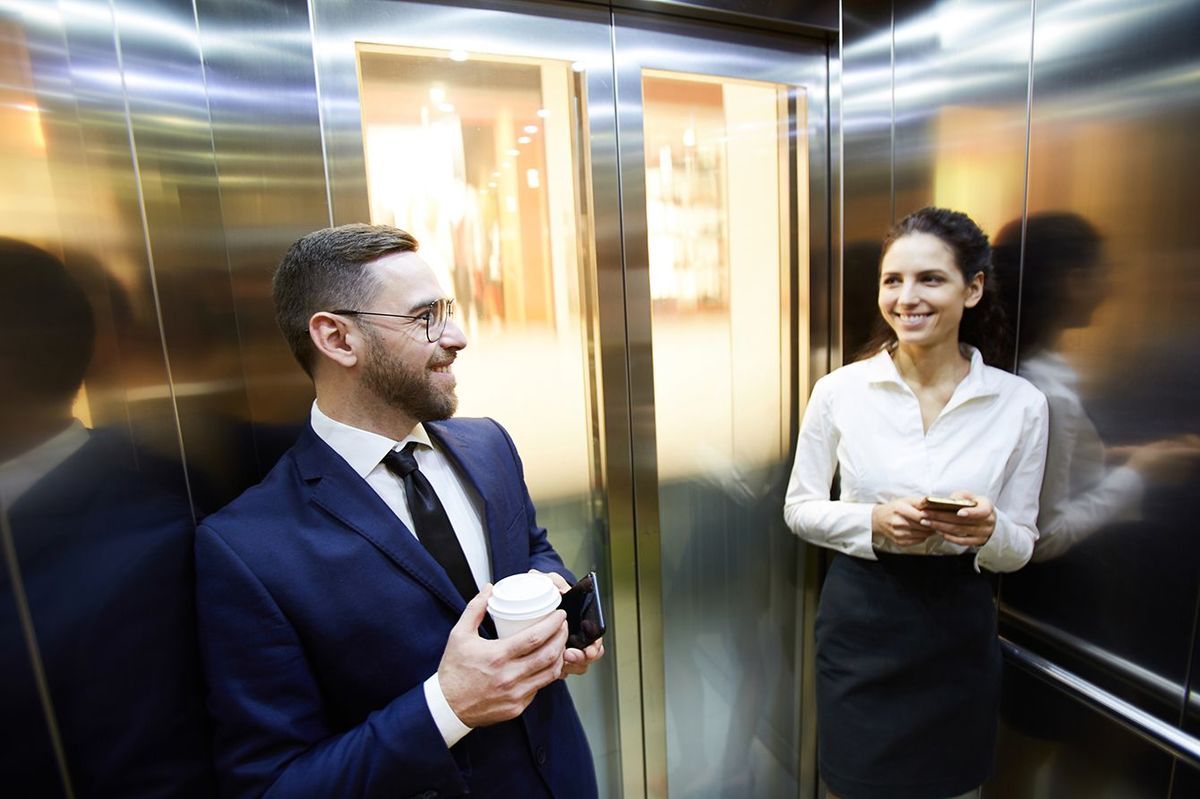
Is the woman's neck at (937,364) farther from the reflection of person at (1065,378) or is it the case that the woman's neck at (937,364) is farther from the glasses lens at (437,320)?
the glasses lens at (437,320)

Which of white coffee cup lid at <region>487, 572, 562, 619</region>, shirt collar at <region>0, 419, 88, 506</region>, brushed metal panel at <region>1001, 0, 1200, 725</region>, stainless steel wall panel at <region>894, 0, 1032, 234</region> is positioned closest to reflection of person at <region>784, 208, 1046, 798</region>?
brushed metal panel at <region>1001, 0, 1200, 725</region>

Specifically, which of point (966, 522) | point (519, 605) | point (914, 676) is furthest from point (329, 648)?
point (914, 676)

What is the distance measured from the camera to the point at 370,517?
1112mm

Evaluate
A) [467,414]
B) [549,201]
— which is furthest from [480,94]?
[467,414]

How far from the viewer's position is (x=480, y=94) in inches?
67.7

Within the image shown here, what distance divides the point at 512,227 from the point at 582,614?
114 cm

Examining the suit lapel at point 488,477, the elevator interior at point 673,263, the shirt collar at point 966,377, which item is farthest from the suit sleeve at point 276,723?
the shirt collar at point 966,377

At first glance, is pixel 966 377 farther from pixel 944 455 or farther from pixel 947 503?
pixel 947 503

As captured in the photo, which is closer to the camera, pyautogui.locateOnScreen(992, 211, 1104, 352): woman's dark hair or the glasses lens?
the glasses lens

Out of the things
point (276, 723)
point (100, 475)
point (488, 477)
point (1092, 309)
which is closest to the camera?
point (100, 475)

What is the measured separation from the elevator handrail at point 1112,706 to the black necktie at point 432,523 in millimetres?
1734

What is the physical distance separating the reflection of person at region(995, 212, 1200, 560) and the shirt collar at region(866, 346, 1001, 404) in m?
0.19

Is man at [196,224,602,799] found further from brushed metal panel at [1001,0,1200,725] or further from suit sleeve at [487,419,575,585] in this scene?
brushed metal panel at [1001,0,1200,725]

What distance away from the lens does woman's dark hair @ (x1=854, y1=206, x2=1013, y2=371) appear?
1659 mm
